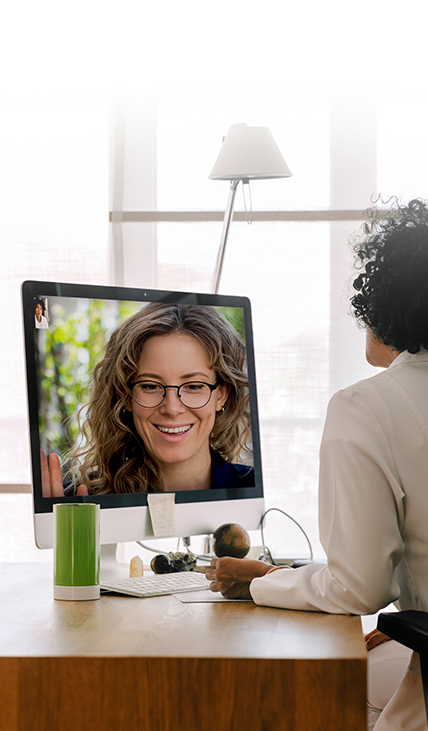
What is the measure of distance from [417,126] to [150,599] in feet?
7.71

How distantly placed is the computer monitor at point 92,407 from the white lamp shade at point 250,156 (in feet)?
2.43

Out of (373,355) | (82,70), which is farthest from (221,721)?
(82,70)

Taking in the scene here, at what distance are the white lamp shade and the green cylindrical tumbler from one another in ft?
4.41

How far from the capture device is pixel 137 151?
3.14 metres

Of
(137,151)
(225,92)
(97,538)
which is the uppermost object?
Result: (225,92)

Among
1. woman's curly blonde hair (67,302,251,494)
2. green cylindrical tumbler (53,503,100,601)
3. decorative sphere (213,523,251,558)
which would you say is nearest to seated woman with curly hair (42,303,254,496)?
woman's curly blonde hair (67,302,251,494)

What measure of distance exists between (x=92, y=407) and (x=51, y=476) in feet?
0.56

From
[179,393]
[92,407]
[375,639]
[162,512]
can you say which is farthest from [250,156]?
[375,639]

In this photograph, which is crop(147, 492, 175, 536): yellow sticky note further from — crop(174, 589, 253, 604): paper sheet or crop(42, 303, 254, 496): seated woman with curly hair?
crop(174, 589, 253, 604): paper sheet

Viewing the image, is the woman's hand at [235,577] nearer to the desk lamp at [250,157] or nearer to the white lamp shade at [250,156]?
the desk lamp at [250,157]

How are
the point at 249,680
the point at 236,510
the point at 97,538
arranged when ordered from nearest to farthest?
the point at 249,680 < the point at 97,538 < the point at 236,510

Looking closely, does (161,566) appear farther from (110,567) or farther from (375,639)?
(375,639)

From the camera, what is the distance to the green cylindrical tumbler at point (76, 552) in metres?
1.29

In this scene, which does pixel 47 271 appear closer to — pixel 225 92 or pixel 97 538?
pixel 225 92
